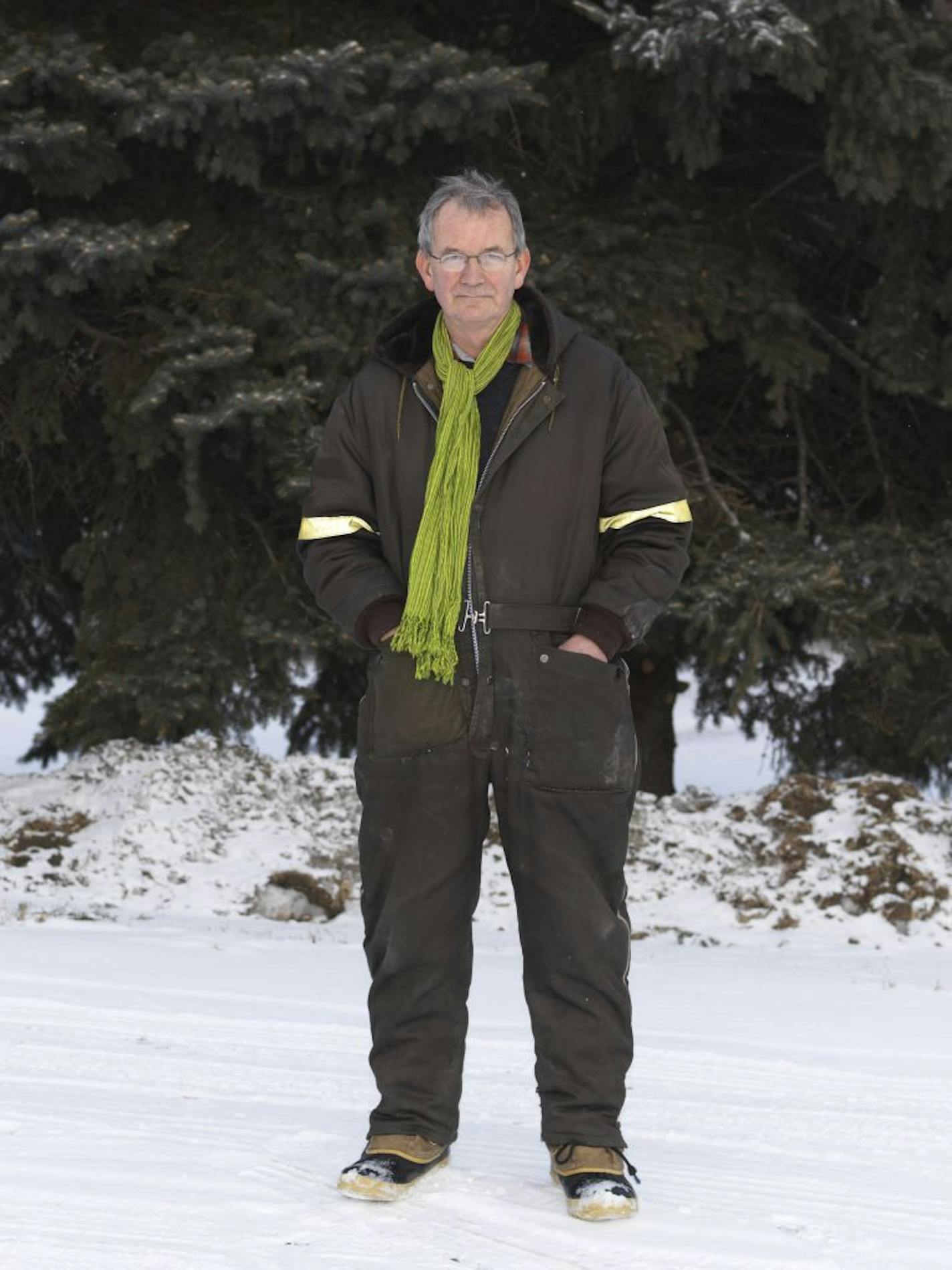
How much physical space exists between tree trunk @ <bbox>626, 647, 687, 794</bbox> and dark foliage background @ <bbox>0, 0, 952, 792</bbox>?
0.75 ft

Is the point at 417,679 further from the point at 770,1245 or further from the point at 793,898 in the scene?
the point at 793,898

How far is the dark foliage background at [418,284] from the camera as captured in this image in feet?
28.7

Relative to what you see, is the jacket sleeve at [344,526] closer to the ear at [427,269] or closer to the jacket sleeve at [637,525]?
the ear at [427,269]

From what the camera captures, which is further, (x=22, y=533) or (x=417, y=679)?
(x=22, y=533)

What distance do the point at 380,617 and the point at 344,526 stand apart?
0.81 feet

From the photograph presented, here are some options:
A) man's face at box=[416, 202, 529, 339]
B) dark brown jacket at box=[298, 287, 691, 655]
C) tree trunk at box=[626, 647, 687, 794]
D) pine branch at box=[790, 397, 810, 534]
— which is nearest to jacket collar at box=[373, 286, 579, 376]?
dark brown jacket at box=[298, 287, 691, 655]

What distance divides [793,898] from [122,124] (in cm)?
510

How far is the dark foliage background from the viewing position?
873 centimetres

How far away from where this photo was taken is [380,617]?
3.74 m

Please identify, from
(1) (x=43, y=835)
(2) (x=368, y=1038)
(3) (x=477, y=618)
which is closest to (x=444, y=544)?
(3) (x=477, y=618)

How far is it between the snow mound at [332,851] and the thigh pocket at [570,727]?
15.6 feet

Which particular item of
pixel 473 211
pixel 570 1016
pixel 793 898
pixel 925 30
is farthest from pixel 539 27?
pixel 570 1016

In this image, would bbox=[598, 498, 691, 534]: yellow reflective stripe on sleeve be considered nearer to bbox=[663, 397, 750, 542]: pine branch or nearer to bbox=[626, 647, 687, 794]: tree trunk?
bbox=[663, 397, 750, 542]: pine branch

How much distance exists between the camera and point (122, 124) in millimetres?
8766
